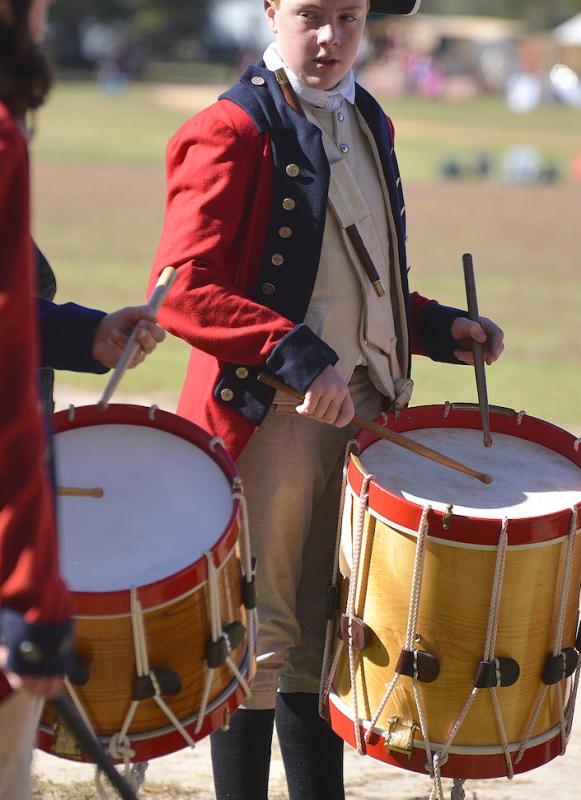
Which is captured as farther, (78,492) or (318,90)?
(318,90)

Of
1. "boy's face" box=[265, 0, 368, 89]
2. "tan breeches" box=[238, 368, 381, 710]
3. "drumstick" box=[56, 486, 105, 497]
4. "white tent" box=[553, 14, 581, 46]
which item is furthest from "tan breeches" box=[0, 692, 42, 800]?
"white tent" box=[553, 14, 581, 46]

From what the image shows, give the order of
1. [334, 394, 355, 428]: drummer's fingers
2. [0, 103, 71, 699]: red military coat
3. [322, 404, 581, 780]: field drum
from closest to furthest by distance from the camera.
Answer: [0, 103, 71, 699]: red military coat < [322, 404, 581, 780]: field drum < [334, 394, 355, 428]: drummer's fingers

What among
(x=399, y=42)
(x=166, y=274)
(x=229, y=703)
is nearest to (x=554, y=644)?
(x=229, y=703)

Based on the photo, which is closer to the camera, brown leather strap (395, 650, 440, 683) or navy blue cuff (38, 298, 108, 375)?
navy blue cuff (38, 298, 108, 375)

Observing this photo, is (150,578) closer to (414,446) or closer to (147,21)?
(414,446)

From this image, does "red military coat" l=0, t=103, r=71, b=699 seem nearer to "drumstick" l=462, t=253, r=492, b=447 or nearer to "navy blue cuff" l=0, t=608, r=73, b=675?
"navy blue cuff" l=0, t=608, r=73, b=675

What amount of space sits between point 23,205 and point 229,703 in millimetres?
1175

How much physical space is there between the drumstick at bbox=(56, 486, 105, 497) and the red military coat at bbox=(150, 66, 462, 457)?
48 centimetres

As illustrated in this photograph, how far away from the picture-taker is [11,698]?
1780 millimetres

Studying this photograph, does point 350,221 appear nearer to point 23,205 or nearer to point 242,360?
point 242,360

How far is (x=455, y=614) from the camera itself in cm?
258

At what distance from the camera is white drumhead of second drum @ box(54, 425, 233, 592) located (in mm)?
2240

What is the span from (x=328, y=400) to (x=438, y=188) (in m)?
16.7

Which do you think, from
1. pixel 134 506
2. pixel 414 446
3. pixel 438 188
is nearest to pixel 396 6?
pixel 414 446
